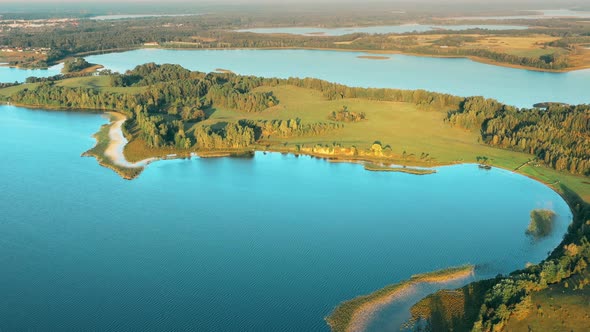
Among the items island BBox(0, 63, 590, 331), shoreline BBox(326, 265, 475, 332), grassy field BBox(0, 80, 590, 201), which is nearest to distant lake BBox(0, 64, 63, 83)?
island BBox(0, 63, 590, 331)

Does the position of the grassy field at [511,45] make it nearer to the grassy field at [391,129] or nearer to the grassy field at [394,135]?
the grassy field at [391,129]

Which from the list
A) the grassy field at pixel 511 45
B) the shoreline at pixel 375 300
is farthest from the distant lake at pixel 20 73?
the grassy field at pixel 511 45

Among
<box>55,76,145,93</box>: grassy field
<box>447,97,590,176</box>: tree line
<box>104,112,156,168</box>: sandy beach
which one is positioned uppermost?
<box>55,76,145,93</box>: grassy field

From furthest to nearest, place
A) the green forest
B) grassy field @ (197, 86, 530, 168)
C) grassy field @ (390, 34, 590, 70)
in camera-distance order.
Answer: grassy field @ (390, 34, 590, 70) < the green forest < grassy field @ (197, 86, 530, 168)

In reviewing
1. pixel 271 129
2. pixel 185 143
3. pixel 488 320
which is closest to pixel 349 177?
pixel 271 129

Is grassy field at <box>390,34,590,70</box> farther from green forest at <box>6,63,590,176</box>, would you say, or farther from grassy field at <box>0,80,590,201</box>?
grassy field at <box>0,80,590,201</box>

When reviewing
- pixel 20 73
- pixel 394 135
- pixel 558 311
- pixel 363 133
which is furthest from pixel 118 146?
pixel 20 73
